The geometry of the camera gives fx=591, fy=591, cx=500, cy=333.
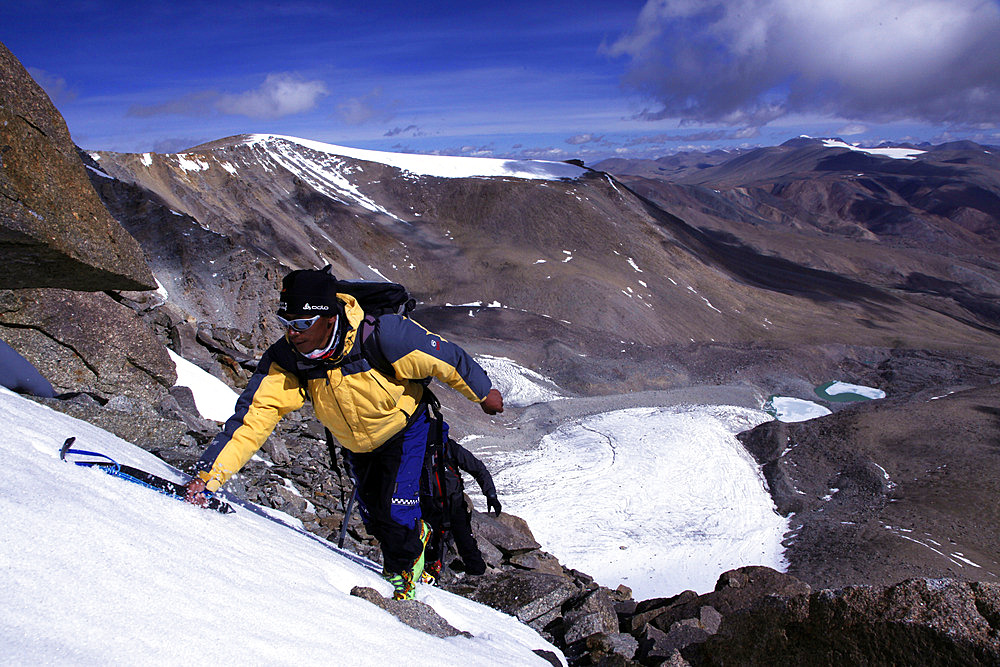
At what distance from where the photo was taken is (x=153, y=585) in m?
2.36

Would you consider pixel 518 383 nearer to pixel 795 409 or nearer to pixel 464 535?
pixel 795 409

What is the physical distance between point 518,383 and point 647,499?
10.1 metres

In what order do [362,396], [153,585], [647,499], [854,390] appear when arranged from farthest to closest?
[854,390] → [647,499] → [362,396] → [153,585]

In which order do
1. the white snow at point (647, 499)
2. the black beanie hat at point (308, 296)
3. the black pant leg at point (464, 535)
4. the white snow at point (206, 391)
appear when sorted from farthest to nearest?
the white snow at point (647, 499) → the white snow at point (206, 391) → the black pant leg at point (464, 535) → the black beanie hat at point (308, 296)

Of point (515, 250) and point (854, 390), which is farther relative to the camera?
point (515, 250)

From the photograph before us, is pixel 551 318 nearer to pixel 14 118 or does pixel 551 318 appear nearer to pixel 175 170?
pixel 175 170

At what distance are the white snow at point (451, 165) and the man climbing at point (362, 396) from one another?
53.3 metres

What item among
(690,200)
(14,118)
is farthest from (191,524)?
(690,200)

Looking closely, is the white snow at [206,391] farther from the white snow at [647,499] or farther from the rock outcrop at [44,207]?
the white snow at [647,499]

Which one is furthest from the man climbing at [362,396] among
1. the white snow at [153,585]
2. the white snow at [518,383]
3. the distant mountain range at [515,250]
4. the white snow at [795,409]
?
the white snow at [795,409]

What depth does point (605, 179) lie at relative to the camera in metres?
56.1

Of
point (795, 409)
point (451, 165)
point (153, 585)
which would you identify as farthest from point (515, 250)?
point (153, 585)

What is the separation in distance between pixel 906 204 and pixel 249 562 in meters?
177

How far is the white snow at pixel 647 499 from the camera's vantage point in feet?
46.0
